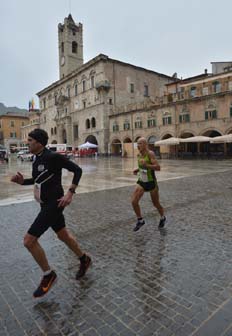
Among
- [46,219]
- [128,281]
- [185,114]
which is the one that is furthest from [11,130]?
[128,281]

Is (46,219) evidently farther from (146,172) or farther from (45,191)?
(146,172)

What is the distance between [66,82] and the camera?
55125 mm

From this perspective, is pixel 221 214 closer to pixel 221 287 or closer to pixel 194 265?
pixel 194 265

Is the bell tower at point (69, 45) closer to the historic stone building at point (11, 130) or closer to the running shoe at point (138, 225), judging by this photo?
the historic stone building at point (11, 130)

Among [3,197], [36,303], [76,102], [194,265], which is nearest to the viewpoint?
[36,303]

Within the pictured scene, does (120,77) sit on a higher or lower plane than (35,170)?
higher

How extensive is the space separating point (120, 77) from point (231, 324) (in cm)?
4788

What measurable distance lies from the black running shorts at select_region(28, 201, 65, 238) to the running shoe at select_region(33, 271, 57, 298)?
0.54m

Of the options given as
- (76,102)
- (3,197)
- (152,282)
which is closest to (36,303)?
(152,282)

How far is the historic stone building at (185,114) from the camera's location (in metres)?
29.4

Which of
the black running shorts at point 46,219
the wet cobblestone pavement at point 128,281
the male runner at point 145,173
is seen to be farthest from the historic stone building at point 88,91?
the black running shorts at point 46,219

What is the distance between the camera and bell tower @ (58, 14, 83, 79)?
183 feet

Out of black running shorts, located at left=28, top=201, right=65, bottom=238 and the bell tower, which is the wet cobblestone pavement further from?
the bell tower

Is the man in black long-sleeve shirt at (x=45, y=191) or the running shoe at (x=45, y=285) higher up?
the man in black long-sleeve shirt at (x=45, y=191)
